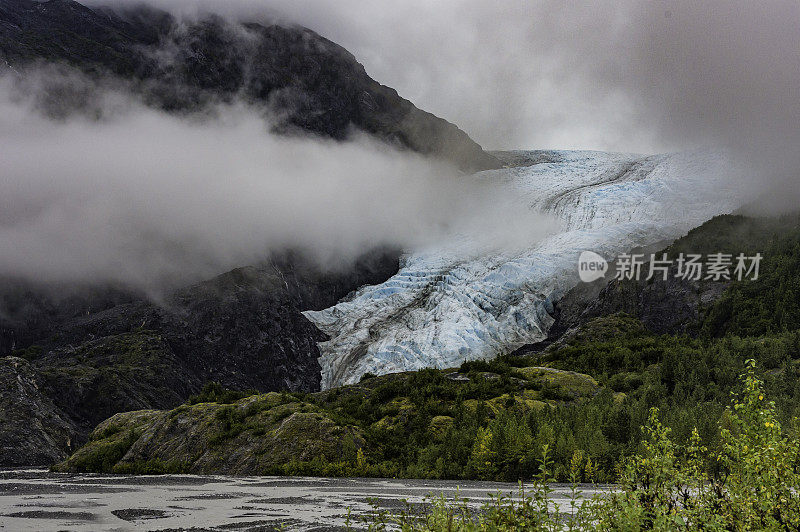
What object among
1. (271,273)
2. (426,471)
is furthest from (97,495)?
(271,273)

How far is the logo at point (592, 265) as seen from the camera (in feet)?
271

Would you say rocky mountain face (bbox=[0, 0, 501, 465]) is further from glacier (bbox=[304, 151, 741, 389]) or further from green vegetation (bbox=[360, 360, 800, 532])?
green vegetation (bbox=[360, 360, 800, 532])

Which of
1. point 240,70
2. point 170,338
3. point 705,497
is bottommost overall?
point 705,497

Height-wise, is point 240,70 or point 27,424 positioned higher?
point 240,70

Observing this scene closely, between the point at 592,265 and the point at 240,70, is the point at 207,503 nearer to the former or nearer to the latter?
the point at 592,265

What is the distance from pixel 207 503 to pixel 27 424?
4493cm

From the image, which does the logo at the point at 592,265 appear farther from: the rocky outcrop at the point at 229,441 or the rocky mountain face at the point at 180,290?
the rocky outcrop at the point at 229,441

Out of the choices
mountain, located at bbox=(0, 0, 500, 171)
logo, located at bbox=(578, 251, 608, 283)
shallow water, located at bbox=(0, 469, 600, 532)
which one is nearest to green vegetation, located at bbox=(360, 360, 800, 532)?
shallow water, located at bbox=(0, 469, 600, 532)

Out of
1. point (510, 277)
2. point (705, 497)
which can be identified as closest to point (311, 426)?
point (705, 497)

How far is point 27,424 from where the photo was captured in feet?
160

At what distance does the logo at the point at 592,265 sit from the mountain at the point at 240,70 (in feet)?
192

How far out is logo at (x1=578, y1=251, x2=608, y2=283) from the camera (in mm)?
82750

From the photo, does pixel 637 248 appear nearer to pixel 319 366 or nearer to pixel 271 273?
pixel 319 366

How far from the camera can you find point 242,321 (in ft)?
303
